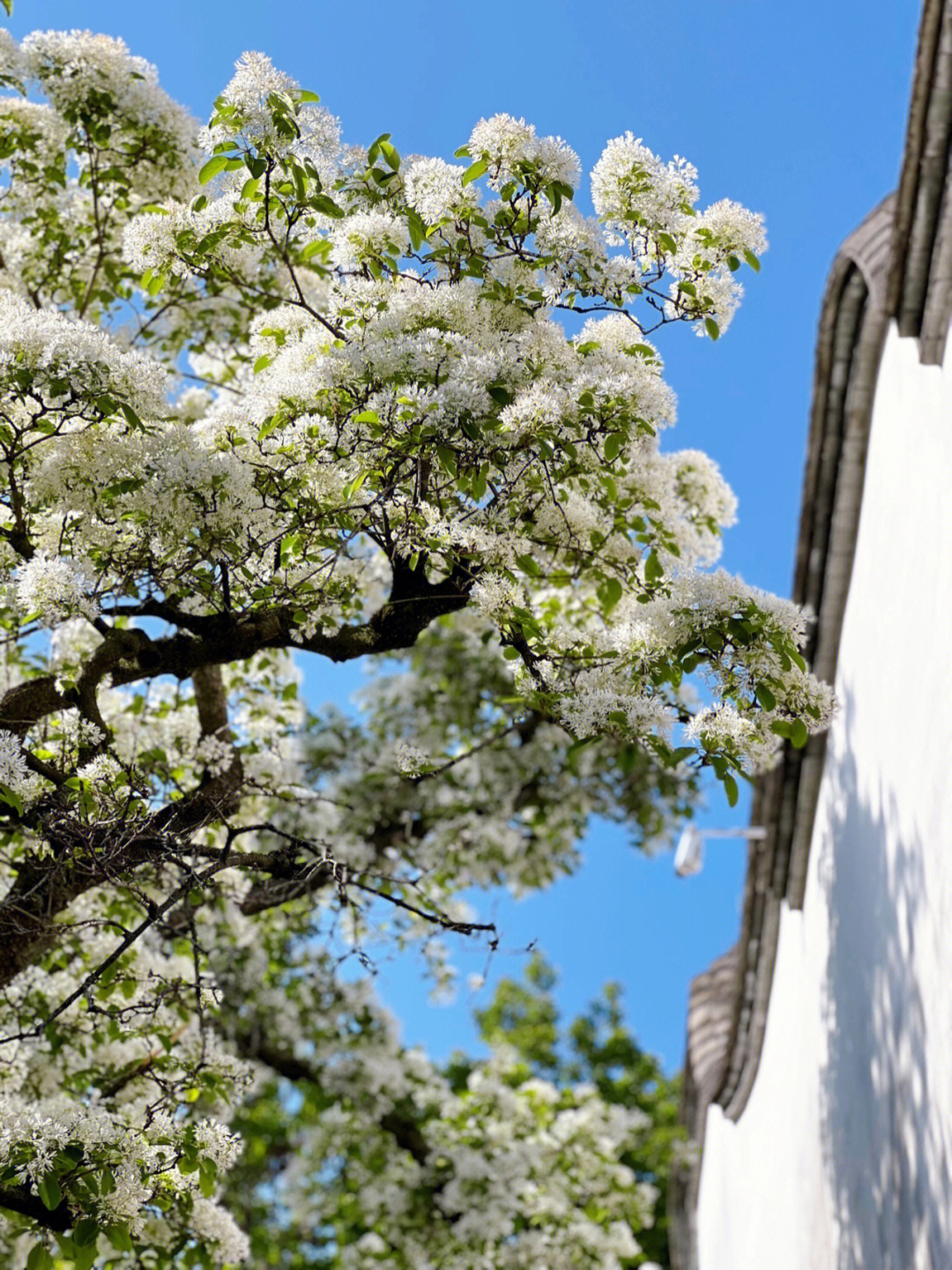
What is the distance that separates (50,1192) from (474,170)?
12.7 feet

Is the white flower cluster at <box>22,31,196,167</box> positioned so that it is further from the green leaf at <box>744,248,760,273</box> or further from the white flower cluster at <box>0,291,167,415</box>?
the green leaf at <box>744,248,760,273</box>

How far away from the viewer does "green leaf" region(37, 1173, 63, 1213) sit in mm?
4121

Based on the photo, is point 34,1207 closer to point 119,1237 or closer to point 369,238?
point 119,1237

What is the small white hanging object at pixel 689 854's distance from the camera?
9469mm

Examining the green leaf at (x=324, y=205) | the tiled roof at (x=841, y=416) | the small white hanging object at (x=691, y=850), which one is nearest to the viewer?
the green leaf at (x=324, y=205)

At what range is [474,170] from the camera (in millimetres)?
4949

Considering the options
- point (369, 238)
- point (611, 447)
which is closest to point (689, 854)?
point (611, 447)

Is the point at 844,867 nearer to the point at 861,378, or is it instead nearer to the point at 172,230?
the point at 861,378

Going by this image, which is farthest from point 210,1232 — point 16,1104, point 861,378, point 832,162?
point 832,162

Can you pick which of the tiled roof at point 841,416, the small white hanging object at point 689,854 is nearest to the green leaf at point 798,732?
the tiled roof at point 841,416

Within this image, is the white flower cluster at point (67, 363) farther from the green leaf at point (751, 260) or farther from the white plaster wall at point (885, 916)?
the white plaster wall at point (885, 916)

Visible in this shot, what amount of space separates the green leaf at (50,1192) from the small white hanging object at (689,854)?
5961 millimetres

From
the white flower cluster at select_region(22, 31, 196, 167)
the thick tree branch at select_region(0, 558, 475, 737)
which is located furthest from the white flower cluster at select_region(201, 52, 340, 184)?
the white flower cluster at select_region(22, 31, 196, 167)

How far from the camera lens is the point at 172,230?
5.32 metres
